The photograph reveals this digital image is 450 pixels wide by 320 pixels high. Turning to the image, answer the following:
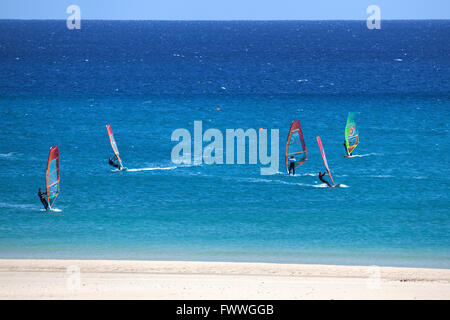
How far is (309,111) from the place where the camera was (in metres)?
67.9

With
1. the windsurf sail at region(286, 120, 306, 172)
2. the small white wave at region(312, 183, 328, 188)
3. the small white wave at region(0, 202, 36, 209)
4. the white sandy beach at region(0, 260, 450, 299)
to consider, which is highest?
the windsurf sail at region(286, 120, 306, 172)

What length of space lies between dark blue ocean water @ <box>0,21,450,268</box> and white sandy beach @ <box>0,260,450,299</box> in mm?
2907

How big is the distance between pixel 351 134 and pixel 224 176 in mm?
11005

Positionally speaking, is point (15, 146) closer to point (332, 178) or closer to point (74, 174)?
point (74, 174)

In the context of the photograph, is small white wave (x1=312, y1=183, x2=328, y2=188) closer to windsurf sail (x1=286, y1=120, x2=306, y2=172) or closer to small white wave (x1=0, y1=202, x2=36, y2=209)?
windsurf sail (x1=286, y1=120, x2=306, y2=172)

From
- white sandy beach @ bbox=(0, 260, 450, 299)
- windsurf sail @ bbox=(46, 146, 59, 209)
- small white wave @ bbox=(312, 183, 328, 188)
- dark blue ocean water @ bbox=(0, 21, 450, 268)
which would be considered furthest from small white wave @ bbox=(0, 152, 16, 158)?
white sandy beach @ bbox=(0, 260, 450, 299)

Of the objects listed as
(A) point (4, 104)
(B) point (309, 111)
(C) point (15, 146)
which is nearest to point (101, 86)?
(A) point (4, 104)

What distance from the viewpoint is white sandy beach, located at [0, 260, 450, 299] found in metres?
21.7

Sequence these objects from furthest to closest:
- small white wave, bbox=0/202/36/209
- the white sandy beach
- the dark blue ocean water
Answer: small white wave, bbox=0/202/36/209, the dark blue ocean water, the white sandy beach

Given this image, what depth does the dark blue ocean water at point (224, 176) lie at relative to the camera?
30.6 m

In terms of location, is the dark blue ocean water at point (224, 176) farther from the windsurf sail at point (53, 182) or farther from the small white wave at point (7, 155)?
the windsurf sail at point (53, 182)

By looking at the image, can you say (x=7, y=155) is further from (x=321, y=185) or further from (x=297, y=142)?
(x=321, y=185)

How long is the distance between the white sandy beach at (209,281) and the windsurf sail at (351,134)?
70.3 feet

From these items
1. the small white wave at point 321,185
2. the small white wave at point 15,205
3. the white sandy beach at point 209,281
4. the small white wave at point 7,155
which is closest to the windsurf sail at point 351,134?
the small white wave at point 321,185
